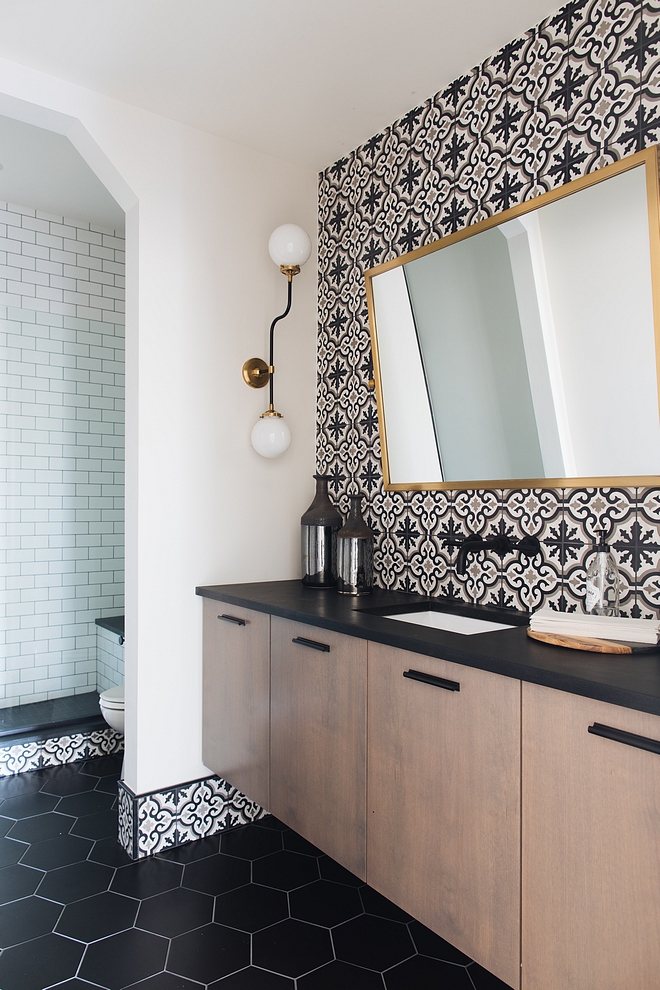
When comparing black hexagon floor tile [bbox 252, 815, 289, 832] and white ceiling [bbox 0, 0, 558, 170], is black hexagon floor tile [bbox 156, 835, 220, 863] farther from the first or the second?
white ceiling [bbox 0, 0, 558, 170]

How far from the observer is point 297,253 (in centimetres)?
254

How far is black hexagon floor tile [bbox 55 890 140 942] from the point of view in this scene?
6.04 feet

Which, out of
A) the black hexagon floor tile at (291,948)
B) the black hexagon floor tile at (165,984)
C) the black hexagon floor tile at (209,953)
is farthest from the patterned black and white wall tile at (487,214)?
the black hexagon floor tile at (165,984)

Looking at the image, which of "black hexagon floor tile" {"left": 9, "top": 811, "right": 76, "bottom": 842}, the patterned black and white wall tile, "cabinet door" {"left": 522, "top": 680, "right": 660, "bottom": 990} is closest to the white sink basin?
the patterned black and white wall tile

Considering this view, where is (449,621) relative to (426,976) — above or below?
above

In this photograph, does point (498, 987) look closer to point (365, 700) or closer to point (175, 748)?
point (365, 700)

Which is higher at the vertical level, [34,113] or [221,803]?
[34,113]

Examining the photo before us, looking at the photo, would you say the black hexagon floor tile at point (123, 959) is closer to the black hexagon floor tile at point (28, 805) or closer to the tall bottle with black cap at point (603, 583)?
the black hexagon floor tile at point (28, 805)

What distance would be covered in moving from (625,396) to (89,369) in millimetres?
2960

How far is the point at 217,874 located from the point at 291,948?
1.55 feet

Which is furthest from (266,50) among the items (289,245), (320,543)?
(320,543)

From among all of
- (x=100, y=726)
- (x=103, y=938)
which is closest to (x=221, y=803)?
(x=103, y=938)

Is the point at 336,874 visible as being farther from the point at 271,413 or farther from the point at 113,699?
the point at 271,413

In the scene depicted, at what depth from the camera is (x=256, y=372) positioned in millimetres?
2631
